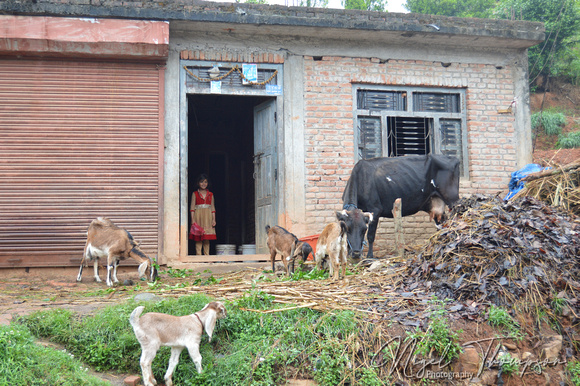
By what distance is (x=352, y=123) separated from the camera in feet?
34.5

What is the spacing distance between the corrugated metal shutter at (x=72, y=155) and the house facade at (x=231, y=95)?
22mm

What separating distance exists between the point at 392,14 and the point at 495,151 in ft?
11.1

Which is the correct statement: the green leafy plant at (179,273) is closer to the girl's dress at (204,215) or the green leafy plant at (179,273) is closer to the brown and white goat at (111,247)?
the brown and white goat at (111,247)

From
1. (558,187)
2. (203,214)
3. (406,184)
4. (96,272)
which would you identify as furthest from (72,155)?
(558,187)

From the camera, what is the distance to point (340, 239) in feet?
24.5

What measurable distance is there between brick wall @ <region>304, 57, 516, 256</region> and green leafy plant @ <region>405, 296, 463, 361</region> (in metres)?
4.72

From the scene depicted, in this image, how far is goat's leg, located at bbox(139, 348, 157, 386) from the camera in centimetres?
487

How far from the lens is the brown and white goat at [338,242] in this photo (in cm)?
744

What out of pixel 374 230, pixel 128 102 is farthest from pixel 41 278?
pixel 374 230

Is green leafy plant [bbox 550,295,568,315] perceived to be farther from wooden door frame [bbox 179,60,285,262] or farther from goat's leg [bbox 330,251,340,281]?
wooden door frame [bbox 179,60,285,262]

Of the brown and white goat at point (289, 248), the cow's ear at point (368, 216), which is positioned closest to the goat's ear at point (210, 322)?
the brown and white goat at point (289, 248)

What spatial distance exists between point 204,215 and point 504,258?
661cm

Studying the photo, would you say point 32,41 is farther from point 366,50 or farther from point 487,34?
point 487,34

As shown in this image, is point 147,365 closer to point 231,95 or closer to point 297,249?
point 297,249
